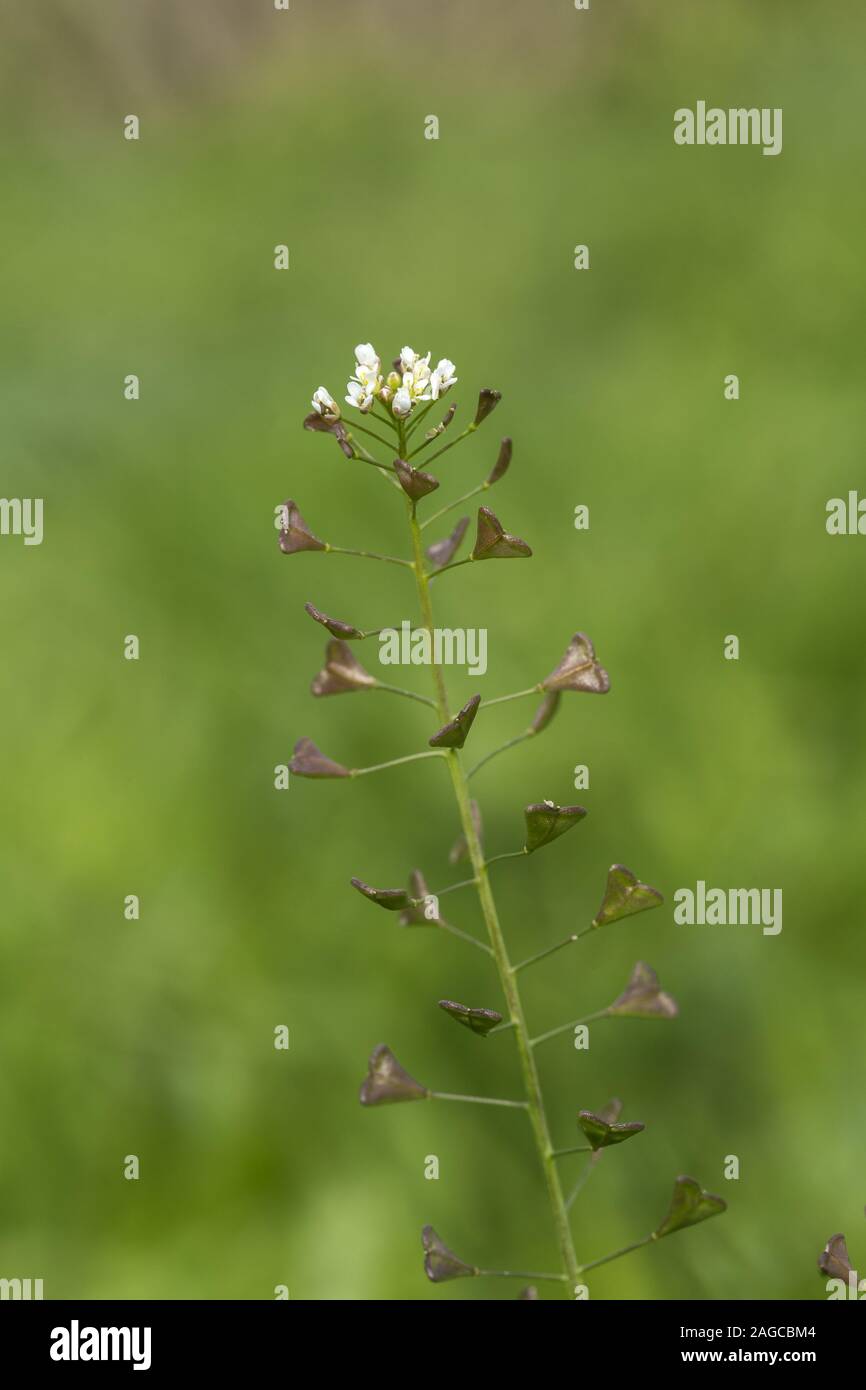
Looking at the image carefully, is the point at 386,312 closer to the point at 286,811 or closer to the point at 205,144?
the point at 205,144

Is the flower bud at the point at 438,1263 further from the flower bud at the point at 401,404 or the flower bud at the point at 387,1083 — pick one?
the flower bud at the point at 401,404

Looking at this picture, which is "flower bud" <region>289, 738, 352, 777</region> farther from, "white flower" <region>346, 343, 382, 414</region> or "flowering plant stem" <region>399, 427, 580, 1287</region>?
"white flower" <region>346, 343, 382, 414</region>

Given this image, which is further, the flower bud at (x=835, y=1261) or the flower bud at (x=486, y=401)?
the flower bud at (x=486, y=401)

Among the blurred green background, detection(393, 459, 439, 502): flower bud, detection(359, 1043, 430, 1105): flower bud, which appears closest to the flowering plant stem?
detection(393, 459, 439, 502): flower bud

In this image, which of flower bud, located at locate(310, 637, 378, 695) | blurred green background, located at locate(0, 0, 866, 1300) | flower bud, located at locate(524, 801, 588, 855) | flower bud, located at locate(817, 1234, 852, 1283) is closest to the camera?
flower bud, located at locate(817, 1234, 852, 1283)

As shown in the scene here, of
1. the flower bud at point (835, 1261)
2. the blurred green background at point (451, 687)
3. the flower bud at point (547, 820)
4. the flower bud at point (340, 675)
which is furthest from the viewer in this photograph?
the blurred green background at point (451, 687)

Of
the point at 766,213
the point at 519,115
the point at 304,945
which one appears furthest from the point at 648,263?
the point at 304,945

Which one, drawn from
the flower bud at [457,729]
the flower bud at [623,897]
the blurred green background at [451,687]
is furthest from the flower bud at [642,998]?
the blurred green background at [451,687]
